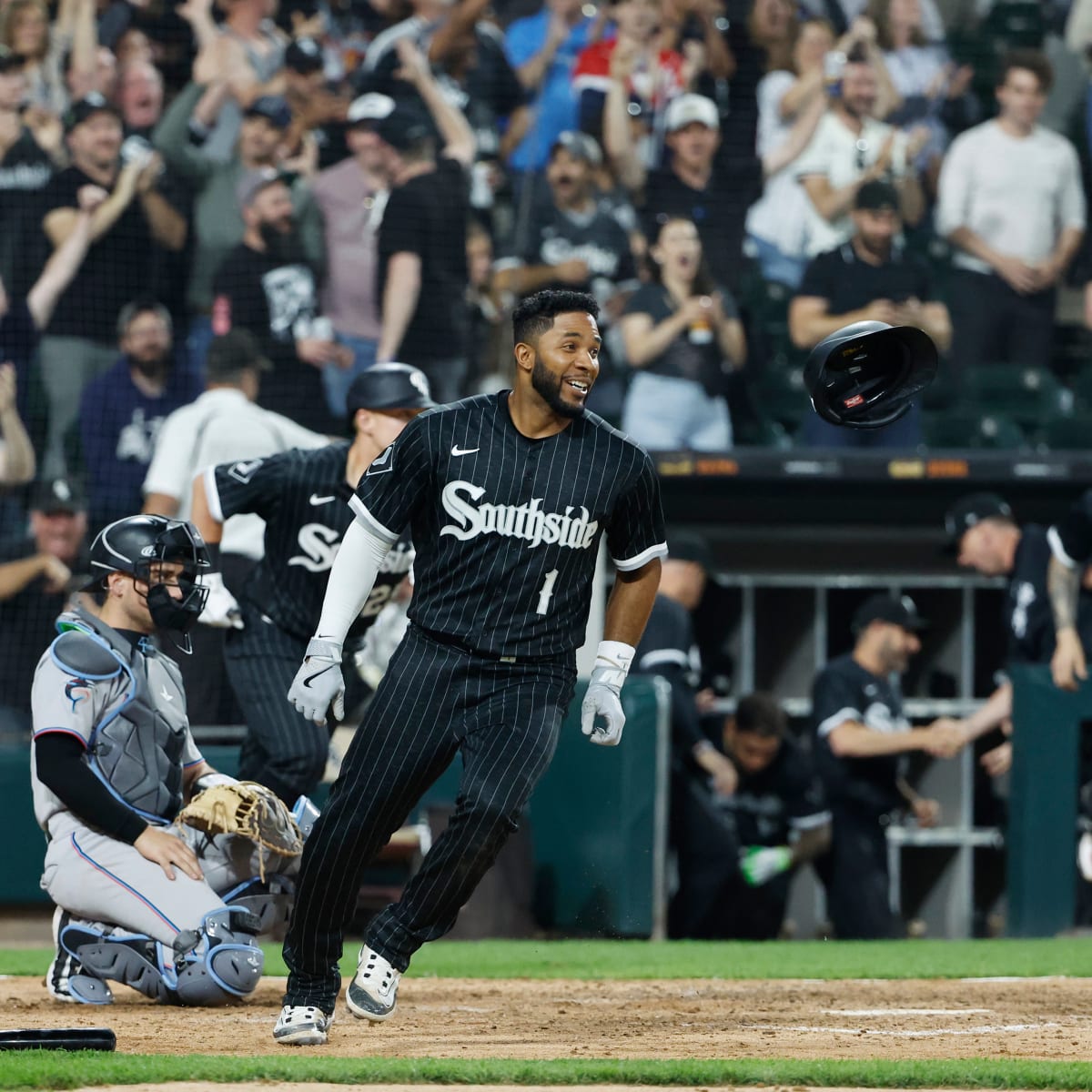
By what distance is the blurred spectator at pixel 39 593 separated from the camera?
9672mm

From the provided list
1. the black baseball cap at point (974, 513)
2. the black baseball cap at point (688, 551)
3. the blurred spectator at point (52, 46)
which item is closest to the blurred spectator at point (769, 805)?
the black baseball cap at point (688, 551)

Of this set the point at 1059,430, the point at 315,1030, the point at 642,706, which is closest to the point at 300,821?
the point at 315,1030

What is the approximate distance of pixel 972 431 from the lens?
441 inches

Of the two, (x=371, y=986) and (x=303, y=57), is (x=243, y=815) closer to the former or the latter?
(x=371, y=986)

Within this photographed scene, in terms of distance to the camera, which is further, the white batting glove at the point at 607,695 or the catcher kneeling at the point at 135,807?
the catcher kneeling at the point at 135,807

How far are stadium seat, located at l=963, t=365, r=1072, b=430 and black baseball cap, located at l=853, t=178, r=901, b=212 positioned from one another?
1.11 m

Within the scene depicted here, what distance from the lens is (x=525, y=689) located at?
4.44 meters

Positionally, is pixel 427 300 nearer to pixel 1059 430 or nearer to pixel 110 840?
pixel 1059 430

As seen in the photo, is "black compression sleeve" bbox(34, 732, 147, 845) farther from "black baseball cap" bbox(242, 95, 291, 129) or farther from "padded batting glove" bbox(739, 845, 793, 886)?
"black baseball cap" bbox(242, 95, 291, 129)

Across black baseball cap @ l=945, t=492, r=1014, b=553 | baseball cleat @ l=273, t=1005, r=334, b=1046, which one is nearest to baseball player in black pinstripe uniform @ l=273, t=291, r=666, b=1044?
baseball cleat @ l=273, t=1005, r=334, b=1046

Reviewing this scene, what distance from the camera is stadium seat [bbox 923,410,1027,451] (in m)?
11.2

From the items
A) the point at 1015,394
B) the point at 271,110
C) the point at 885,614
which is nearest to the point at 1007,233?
the point at 1015,394

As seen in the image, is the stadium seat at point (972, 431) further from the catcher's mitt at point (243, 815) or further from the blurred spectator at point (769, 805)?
the catcher's mitt at point (243, 815)

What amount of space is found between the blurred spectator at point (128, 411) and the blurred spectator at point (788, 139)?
356cm
